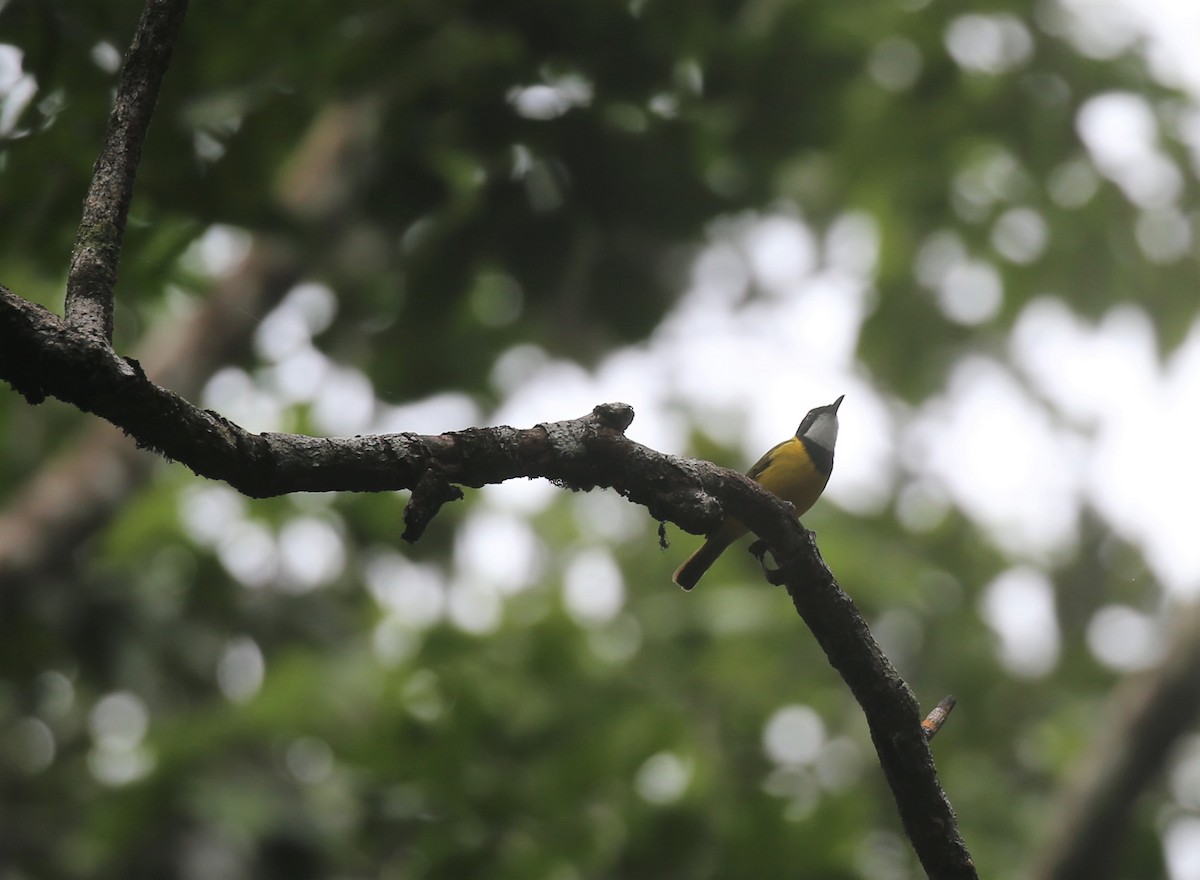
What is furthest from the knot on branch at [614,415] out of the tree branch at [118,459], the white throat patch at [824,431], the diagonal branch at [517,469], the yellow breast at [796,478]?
the tree branch at [118,459]

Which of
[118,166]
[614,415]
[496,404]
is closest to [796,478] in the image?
[496,404]

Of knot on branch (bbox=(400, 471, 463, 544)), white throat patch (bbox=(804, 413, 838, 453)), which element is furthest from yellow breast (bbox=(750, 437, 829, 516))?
knot on branch (bbox=(400, 471, 463, 544))

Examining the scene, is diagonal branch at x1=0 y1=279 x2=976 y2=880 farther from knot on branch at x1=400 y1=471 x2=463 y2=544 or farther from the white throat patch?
the white throat patch

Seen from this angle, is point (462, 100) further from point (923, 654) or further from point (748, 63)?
point (923, 654)

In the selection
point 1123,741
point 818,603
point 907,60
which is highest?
point 907,60

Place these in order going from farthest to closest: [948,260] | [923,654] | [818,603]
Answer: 1. [923,654]
2. [948,260]
3. [818,603]

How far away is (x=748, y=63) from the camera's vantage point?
4.53 meters

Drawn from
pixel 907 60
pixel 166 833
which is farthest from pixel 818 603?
pixel 166 833

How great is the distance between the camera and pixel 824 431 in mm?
4914

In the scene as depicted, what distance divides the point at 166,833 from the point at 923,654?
5.84 m

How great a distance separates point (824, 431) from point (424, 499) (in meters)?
3.27

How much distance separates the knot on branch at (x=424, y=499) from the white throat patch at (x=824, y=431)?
3.00 meters

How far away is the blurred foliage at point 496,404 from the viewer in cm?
418

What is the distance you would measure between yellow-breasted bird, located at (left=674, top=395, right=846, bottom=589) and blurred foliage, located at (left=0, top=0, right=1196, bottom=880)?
0.85m
